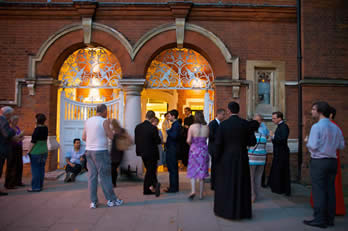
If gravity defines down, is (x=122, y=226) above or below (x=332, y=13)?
below

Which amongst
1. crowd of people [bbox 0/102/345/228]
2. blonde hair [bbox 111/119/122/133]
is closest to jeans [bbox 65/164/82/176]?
crowd of people [bbox 0/102/345/228]

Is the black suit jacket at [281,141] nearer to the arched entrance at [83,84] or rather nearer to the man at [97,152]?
the man at [97,152]

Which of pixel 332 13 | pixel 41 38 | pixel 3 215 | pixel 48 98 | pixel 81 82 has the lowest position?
pixel 3 215

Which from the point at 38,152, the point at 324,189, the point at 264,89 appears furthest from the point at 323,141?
the point at 38,152

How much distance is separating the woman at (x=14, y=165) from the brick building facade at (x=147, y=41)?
4.22 ft

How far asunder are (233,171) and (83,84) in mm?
5817

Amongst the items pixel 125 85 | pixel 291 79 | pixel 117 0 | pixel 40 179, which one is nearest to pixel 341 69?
pixel 291 79

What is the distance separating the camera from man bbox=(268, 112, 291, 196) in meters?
6.16

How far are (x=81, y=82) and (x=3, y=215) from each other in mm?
4750

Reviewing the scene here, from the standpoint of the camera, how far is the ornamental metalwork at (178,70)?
8547mm

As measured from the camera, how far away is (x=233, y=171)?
4410 mm

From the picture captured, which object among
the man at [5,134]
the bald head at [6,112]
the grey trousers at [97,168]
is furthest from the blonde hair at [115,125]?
the bald head at [6,112]

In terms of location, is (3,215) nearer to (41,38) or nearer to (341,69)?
(41,38)

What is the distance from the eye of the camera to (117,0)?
26.1 feet
